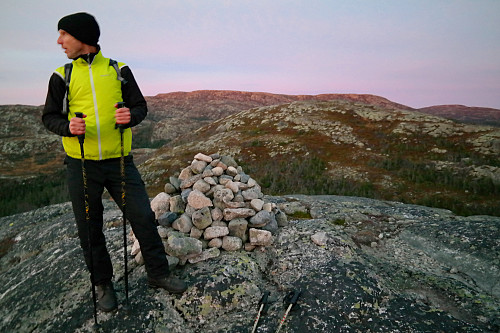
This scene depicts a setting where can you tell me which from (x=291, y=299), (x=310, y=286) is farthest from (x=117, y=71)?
(x=310, y=286)

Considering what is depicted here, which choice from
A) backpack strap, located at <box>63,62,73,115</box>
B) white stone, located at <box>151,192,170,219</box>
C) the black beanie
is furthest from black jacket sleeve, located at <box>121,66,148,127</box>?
white stone, located at <box>151,192,170,219</box>

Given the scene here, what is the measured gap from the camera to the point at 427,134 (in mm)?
40281

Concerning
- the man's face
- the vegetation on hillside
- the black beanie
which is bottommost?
the vegetation on hillside

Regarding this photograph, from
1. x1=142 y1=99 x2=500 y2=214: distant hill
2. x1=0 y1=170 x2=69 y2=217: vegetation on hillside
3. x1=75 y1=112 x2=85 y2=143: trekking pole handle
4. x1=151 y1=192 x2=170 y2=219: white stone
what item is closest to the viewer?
x1=75 y1=112 x2=85 y2=143: trekking pole handle

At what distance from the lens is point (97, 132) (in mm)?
4391

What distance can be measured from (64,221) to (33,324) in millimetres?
7704

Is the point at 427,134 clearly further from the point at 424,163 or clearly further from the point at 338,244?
the point at 338,244

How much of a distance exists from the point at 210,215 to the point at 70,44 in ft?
14.9

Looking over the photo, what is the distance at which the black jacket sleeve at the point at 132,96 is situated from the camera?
4680 millimetres

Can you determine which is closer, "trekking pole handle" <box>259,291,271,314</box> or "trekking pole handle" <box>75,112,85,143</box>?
"trekking pole handle" <box>75,112,85,143</box>

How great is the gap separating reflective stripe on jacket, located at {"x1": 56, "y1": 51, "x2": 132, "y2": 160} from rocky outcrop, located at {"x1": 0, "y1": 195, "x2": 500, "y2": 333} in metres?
3.10

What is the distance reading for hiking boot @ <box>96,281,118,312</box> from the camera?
4.99 m

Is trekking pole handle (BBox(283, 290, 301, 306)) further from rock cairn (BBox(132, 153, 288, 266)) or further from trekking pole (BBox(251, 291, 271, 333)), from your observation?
rock cairn (BBox(132, 153, 288, 266))

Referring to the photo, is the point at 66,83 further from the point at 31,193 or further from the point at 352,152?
the point at 31,193
